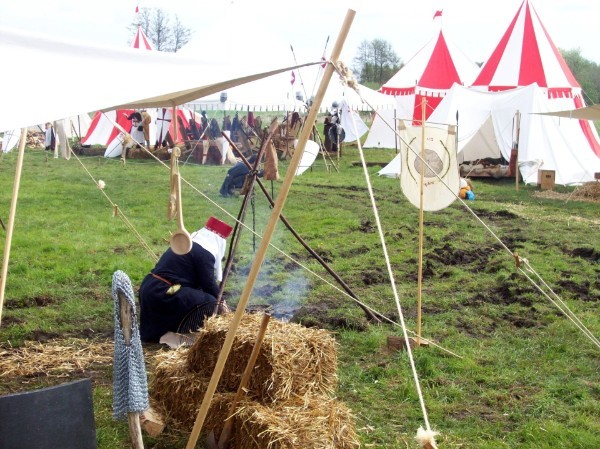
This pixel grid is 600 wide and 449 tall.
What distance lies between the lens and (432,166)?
581cm

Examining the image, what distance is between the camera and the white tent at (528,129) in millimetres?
15086

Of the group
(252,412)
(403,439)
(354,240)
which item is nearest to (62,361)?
(252,412)

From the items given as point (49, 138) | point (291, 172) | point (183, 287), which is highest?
point (291, 172)

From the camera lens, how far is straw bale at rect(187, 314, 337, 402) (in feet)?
12.2

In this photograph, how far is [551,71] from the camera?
16266mm

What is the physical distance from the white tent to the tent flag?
32.0 ft

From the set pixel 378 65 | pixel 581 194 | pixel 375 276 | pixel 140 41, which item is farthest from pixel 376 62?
pixel 375 276

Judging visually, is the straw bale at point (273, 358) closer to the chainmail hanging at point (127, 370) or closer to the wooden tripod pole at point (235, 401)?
the wooden tripod pole at point (235, 401)

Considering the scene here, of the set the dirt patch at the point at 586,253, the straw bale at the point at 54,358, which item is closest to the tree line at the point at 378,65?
the dirt patch at the point at 586,253

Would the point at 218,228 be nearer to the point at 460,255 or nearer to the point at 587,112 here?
the point at 587,112

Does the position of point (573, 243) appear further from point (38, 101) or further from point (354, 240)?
point (38, 101)

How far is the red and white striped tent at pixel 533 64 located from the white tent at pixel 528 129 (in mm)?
402

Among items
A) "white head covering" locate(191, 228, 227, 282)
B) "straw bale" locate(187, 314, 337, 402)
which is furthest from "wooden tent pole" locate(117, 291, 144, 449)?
"white head covering" locate(191, 228, 227, 282)

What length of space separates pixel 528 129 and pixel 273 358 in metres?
12.8
